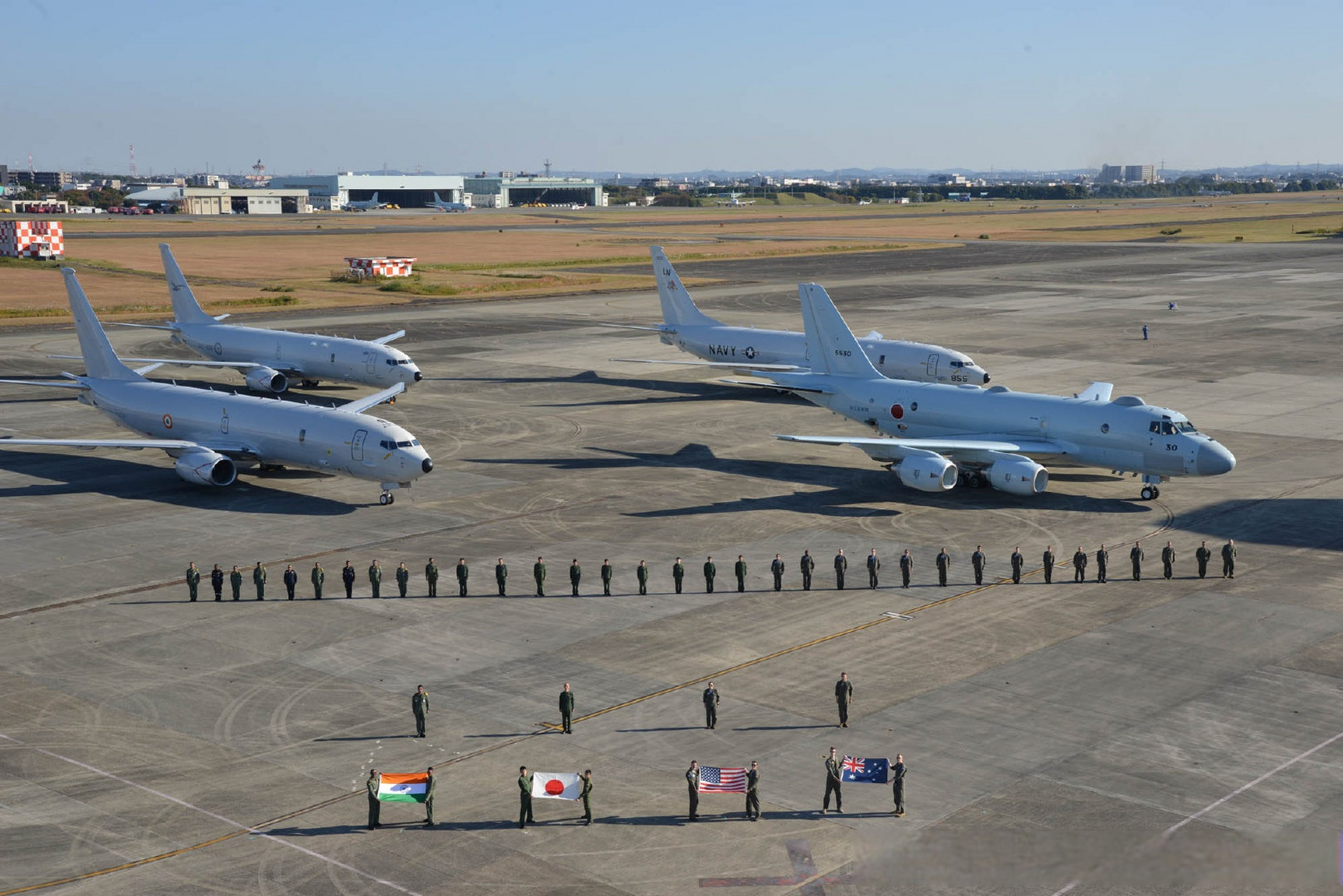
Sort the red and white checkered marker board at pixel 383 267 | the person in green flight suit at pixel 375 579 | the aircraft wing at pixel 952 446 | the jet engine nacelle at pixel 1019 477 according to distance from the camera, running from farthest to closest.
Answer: the red and white checkered marker board at pixel 383 267 → the aircraft wing at pixel 952 446 → the jet engine nacelle at pixel 1019 477 → the person in green flight suit at pixel 375 579

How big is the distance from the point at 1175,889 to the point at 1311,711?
10315 millimetres

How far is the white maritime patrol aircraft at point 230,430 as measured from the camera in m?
50.2

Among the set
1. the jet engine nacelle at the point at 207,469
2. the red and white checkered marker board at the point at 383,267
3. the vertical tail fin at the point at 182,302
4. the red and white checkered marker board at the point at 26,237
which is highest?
the red and white checkered marker board at the point at 26,237

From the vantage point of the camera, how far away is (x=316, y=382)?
79750 mm

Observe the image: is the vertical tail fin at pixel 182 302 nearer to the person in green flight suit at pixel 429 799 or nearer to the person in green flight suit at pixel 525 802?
the person in green flight suit at pixel 429 799

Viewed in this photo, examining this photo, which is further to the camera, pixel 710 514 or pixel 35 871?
pixel 710 514

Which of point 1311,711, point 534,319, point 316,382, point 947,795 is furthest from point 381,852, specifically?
point 534,319

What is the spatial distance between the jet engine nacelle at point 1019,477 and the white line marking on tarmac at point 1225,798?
20971mm

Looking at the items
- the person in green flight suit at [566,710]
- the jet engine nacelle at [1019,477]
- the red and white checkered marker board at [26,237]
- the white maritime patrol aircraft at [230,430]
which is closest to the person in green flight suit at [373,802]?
the person in green flight suit at [566,710]

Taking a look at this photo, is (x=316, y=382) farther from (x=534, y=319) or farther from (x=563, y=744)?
(x=563, y=744)

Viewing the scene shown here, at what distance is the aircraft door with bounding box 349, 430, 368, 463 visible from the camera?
50.1 m

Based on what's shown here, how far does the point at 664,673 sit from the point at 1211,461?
2640 cm

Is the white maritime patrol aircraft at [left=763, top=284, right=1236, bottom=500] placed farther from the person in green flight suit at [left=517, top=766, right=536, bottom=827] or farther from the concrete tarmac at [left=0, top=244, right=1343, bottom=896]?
the person in green flight suit at [left=517, top=766, right=536, bottom=827]

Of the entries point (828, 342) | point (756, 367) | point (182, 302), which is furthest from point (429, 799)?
point (182, 302)
